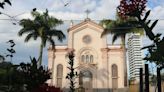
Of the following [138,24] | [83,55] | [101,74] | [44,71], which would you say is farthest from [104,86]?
[138,24]

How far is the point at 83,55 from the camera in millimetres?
59000

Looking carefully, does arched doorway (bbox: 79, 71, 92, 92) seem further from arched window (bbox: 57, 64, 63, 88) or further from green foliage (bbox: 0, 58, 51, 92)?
green foliage (bbox: 0, 58, 51, 92)

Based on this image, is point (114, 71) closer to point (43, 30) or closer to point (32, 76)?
point (43, 30)

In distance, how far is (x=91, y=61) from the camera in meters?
58.3

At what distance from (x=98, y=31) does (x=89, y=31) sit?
60.0 inches

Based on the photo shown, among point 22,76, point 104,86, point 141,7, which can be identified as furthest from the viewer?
point 104,86

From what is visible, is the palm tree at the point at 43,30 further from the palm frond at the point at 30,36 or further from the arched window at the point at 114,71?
the arched window at the point at 114,71

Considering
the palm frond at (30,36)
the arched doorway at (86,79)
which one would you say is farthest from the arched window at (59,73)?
the palm frond at (30,36)

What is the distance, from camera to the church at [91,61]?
5703cm

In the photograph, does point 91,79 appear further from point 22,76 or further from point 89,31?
point 22,76

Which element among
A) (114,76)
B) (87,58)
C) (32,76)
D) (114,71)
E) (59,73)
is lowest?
(32,76)

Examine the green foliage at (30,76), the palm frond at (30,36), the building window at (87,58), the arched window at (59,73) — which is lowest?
the green foliage at (30,76)

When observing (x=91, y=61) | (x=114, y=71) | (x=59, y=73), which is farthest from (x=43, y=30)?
(x=114, y=71)

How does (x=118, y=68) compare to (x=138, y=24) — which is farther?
(x=118, y=68)
